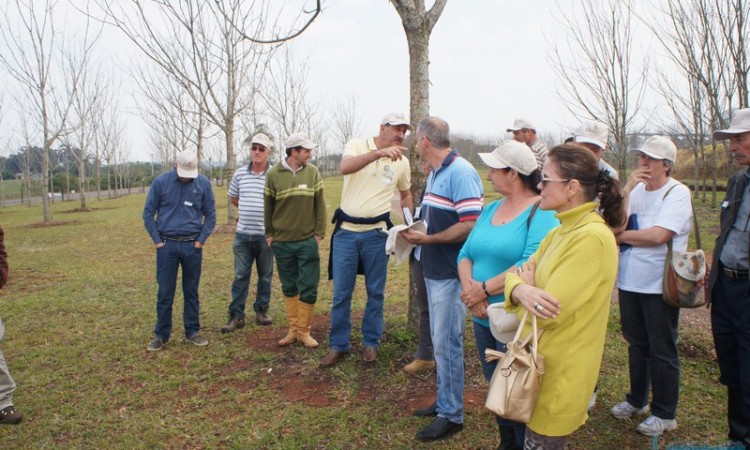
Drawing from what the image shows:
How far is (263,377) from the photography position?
4184 millimetres

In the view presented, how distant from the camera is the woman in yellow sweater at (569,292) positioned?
1898 millimetres

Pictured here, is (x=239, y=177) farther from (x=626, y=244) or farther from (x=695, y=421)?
(x=695, y=421)

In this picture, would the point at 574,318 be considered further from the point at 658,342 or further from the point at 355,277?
the point at 355,277

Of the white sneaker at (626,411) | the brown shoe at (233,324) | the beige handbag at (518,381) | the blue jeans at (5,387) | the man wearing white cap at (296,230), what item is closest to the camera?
the beige handbag at (518,381)

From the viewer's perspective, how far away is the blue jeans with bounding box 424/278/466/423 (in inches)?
122

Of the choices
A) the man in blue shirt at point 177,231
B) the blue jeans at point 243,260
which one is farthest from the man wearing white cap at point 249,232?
the man in blue shirt at point 177,231

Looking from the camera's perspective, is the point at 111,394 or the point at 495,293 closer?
the point at 495,293

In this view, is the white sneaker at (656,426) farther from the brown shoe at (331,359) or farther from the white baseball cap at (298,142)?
the white baseball cap at (298,142)

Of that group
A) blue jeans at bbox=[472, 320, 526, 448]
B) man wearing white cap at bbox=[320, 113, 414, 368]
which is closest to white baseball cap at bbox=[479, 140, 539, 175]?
blue jeans at bbox=[472, 320, 526, 448]

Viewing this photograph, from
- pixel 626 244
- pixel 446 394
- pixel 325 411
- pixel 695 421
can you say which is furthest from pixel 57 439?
pixel 695 421

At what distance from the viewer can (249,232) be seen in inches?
212

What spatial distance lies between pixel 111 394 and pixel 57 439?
0.63 meters

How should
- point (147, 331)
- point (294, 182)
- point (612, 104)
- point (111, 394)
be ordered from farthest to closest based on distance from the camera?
1. point (612, 104)
2. point (147, 331)
3. point (294, 182)
4. point (111, 394)

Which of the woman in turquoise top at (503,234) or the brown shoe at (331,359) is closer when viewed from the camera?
the woman in turquoise top at (503,234)
